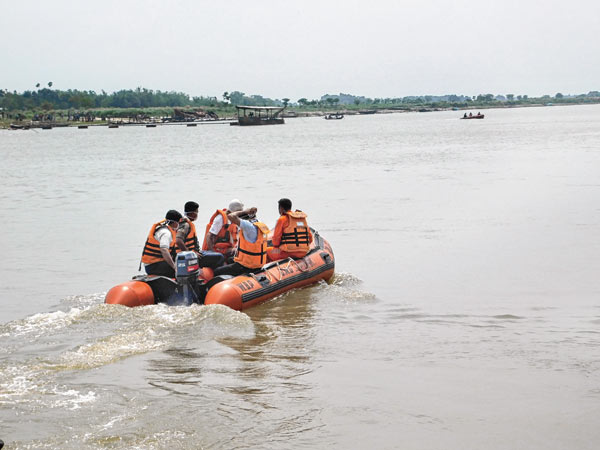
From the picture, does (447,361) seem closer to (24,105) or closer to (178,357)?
(178,357)

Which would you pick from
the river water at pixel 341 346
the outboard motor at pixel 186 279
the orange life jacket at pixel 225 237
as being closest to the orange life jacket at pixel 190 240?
the outboard motor at pixel 186 279

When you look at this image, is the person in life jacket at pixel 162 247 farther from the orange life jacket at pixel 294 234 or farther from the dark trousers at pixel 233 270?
the orange life jacket at pixel 294 234

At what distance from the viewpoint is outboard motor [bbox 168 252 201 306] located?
941 cm

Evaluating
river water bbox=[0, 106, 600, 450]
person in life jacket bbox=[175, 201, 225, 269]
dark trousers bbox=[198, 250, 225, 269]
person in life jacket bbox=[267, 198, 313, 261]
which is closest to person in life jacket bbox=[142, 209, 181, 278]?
person in life jacket bbox=[175, 201, 225, 269]

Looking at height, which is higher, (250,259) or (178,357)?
(250,259)

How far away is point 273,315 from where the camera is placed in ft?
32.9

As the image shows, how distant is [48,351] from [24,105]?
565 feet

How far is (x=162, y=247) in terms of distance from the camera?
386 inches

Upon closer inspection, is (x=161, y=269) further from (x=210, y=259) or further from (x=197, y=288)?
(x=210, y=259)

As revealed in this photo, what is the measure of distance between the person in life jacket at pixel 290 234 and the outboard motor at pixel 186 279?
5.75 feet

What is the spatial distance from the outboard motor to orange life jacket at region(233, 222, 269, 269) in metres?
0.69

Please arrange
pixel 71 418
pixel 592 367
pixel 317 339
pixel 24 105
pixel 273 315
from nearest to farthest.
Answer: pixel 71 418 < pixel 592 367 < pixel 317 339 < pixel 273 315 < pixel 24 105

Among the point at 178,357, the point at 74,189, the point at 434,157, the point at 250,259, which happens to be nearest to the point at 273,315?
the point at 250,259

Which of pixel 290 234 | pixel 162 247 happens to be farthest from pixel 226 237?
pixel 162 247
